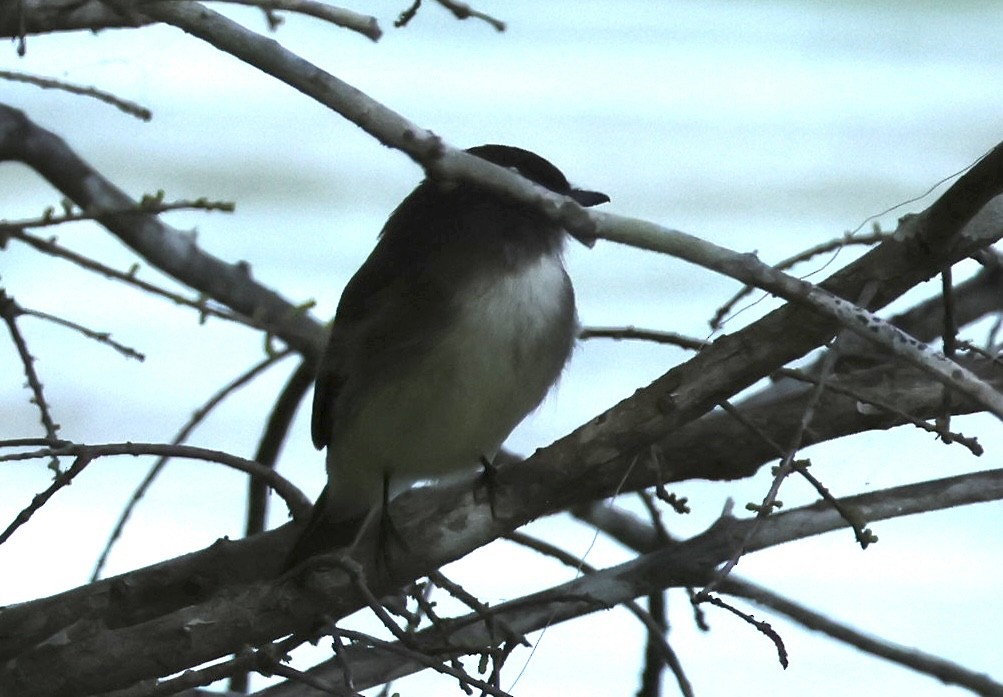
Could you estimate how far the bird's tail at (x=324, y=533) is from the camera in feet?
6.43

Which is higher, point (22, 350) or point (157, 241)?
point (157, 241)

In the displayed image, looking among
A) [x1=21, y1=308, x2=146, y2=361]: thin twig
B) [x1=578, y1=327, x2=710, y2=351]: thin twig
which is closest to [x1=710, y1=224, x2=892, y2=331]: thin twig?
[x1=578, y1=327, x2=710, y2=351]: thin twig

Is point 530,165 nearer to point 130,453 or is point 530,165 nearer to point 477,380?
point 477,380

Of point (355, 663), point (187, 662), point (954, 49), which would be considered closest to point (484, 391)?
point (355, 663)

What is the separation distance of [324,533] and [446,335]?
1.12 feet

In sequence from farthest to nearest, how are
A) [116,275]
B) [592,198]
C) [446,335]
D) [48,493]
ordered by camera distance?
[592,198] < [446,335] < [116,275] < [48,493]

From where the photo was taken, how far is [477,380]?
6.30ft

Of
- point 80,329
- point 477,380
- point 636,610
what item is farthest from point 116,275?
point 636,610

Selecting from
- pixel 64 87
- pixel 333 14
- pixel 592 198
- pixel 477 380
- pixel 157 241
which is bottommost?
pixel 333 14

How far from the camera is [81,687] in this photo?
1.49 m

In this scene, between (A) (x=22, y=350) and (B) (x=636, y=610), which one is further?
(B) (x=636, y=610)

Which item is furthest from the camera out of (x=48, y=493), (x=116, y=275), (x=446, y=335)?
(x=446, y=335)

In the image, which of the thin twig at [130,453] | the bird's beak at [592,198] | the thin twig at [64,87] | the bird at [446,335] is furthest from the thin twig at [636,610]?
the thin twig at [64,87]

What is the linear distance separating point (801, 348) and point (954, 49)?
8.68 ft
